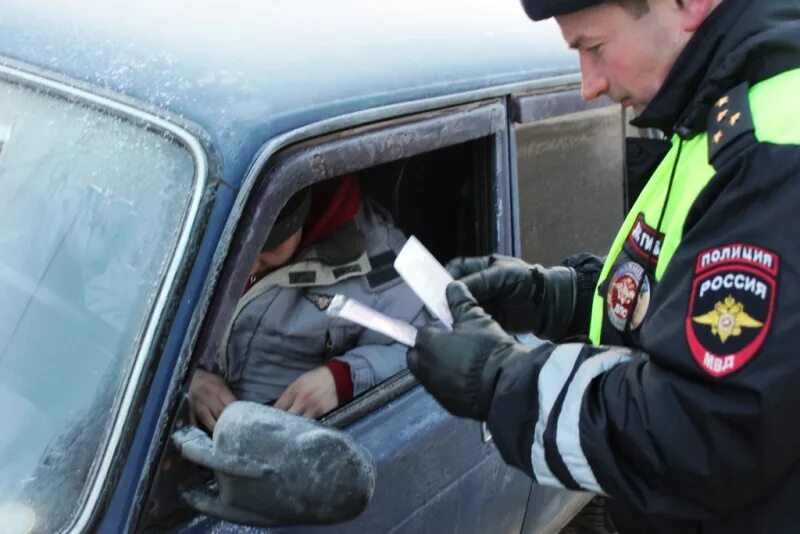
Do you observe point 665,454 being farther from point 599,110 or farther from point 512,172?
point 599,110

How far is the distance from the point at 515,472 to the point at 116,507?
1.12m

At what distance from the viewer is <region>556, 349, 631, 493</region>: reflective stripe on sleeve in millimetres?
1313

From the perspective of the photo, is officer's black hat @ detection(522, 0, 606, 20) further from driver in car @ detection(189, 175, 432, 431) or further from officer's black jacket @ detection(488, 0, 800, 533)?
driver in car @ detection(189, 175, 432, 431)

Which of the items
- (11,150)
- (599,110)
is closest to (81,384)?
(11,150)

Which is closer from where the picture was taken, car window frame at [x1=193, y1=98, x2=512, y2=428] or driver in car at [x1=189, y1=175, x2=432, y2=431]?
car window frame at [x1=193, y1=98, x2=512, y2=428]

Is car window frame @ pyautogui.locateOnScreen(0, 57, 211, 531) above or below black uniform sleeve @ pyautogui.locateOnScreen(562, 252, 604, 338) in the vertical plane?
above

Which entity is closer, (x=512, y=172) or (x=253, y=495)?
(x=253, y=495)

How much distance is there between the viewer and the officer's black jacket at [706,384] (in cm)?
116

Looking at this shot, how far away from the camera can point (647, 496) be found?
1.28 meters

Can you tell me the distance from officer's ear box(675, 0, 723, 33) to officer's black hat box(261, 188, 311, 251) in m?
0.93

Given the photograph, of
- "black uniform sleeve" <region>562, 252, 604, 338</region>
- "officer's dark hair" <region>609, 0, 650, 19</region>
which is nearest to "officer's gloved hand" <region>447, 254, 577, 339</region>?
"black uniform sleeve" <region>562, 252, 604, 338</region>

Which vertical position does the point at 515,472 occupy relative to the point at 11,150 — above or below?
below

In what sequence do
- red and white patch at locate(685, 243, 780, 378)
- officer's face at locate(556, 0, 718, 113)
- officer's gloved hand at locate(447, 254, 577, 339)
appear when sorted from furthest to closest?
officer's gloved hand at locate(447, 254, 577, 339), officer's face at locate(556, 0, 718, 113), red and white patch at locate(685, 243, 780, 378)

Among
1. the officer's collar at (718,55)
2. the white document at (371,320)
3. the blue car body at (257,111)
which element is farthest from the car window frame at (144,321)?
the officer's collar at (718,55)
